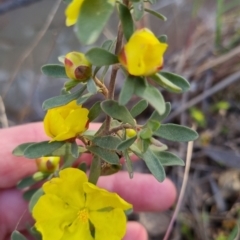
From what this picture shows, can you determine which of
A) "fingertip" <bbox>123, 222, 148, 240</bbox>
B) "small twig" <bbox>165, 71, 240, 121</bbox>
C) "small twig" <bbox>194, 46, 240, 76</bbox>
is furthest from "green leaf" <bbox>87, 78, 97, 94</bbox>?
"small twig" <bbox>194, 46, 240, 76</bbox>

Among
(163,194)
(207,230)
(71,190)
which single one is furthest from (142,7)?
(207,230)

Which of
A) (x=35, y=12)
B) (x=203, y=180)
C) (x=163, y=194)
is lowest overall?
(x=203, y=180)

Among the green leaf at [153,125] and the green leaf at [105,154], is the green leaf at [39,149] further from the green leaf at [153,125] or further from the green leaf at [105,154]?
the green leaf at [153,125]

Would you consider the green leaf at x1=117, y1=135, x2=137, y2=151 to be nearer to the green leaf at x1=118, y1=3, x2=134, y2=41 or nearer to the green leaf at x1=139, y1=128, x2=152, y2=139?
the green leaf at x1=139, y1=128, x2=152, y2=139

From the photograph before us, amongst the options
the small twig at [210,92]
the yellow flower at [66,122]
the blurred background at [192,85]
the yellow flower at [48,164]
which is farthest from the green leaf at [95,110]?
the small twig at [210,92]

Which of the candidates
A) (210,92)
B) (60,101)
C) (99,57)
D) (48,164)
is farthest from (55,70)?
(210,92)

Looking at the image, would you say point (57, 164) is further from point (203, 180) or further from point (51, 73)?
point (203, 180)
